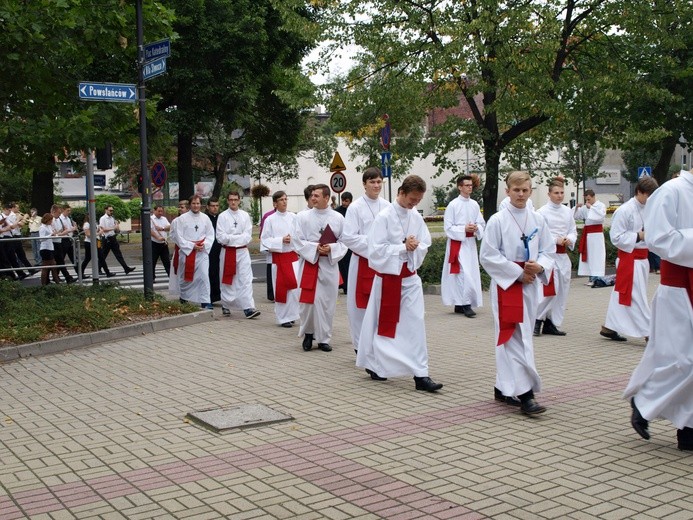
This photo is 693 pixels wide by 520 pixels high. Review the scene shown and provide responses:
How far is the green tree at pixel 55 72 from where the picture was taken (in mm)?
13023

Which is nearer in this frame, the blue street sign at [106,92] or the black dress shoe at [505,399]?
the black dress shoe at [505,399]

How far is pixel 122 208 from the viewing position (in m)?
50.2

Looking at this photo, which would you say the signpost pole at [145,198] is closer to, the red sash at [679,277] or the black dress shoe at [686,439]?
the red sash at [679,277]

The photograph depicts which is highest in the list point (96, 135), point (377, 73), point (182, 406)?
point (377, 73)

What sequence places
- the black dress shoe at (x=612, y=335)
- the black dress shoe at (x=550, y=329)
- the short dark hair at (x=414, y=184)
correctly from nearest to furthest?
the short dark hair at (x=414, y=184)
the black dress shoe at (x=612, y=335)
the black dress shoe at (x=550, y=329)

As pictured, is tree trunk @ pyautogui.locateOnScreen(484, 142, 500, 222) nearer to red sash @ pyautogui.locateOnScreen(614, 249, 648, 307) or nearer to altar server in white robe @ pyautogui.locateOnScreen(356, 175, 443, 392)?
red sash @ pyautogui.locateOnScreen(614, 249, 648, 307)

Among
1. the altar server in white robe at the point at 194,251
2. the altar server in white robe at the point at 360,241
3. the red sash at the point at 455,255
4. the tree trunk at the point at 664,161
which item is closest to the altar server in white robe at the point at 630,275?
the altar server in white robe at the point at 360,241

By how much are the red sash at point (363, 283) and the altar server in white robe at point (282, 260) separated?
372cm

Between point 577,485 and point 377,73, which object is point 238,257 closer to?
point 377,73

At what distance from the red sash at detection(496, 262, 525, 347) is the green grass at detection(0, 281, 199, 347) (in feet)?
20.6

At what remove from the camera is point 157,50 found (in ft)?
46.4

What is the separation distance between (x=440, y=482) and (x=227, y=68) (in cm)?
2410

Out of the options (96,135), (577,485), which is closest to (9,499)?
(577,485)

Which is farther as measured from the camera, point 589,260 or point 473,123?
point 473,123
